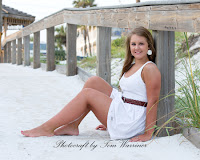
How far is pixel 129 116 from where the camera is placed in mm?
2602

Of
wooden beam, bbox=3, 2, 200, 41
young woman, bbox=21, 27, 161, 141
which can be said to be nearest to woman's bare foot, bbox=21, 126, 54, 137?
young woman, bbox=21, 27, 161, 141

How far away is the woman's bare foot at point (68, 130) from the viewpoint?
8.94ft

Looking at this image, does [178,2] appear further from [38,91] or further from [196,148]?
[38,91]

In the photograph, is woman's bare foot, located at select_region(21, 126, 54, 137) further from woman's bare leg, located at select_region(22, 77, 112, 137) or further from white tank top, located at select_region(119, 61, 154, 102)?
white tank top, located at select_region(119, 61, 154, 102)

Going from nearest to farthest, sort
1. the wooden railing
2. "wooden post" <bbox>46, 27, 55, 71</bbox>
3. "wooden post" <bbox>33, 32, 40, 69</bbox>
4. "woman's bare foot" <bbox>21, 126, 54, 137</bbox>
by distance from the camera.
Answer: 1. the wooden railing
2. "woman's bare foot" <bbox>21, 126, 54, 137</bbox>
3. "wooden post" <bbox>46, 27, 55, 71</bbox>
4. "wooden post" <bbox>33, 32, 40, 69</bbox>

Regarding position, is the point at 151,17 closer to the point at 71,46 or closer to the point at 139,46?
the point at 139,46

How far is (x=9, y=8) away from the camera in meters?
20.0

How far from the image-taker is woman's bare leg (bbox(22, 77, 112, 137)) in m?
2.62

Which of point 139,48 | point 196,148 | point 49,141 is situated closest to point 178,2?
point 139,48

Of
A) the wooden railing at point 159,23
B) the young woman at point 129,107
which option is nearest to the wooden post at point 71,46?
the wooden railing at point 159,23

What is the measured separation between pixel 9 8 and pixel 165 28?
19180mm

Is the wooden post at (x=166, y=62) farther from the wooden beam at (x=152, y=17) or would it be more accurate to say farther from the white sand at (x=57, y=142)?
the white sand at (x=57, y=142)

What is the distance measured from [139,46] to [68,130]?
3.19 feet

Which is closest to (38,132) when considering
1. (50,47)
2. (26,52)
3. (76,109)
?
(76,109)
